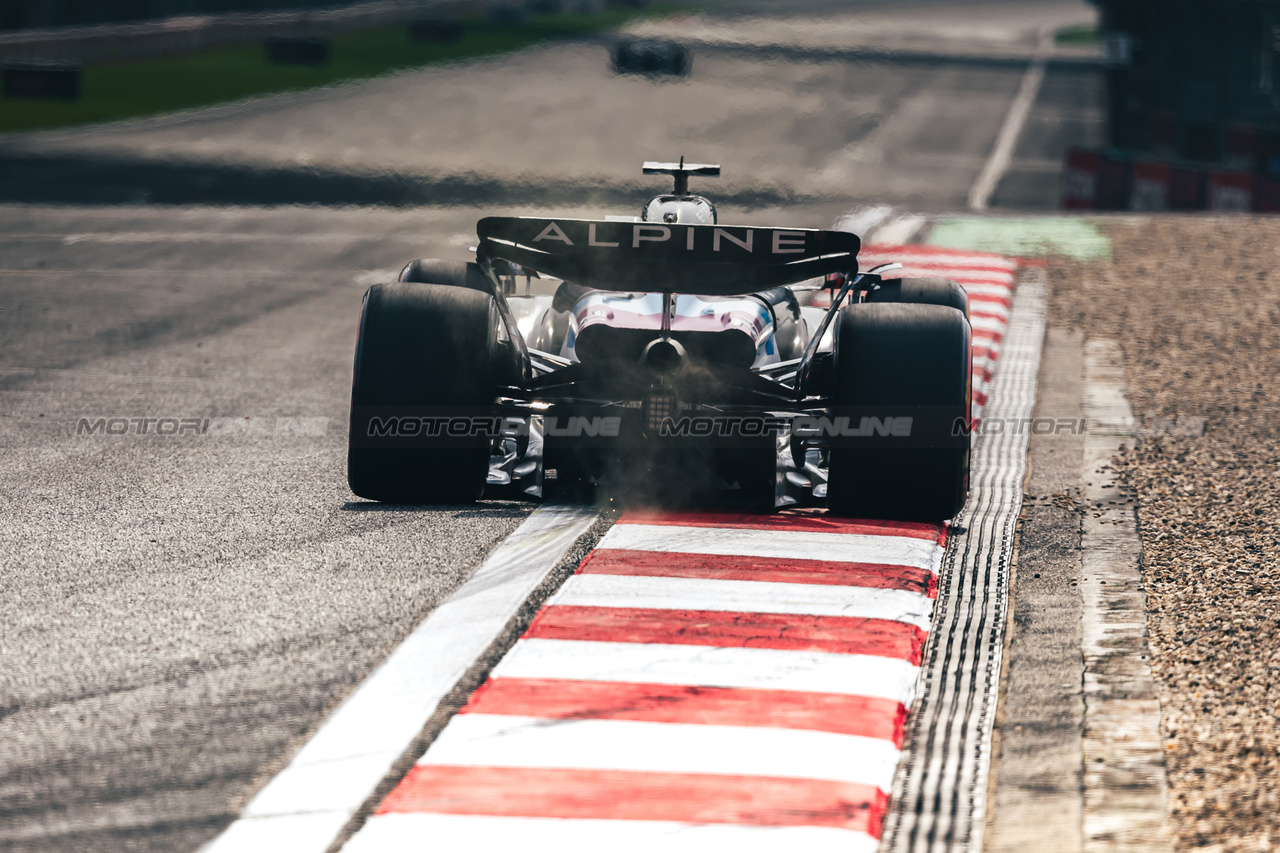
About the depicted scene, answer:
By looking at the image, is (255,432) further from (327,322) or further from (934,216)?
(934,216)

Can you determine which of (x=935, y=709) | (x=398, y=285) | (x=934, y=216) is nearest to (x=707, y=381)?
(x=398, y=285)

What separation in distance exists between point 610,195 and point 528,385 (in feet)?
51.1

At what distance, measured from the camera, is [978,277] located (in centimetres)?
1468

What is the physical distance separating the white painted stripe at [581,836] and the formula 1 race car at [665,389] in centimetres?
292

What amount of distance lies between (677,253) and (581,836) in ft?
11.2

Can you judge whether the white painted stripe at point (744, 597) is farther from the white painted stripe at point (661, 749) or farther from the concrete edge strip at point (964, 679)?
the white painted stripe at point (661, 749)

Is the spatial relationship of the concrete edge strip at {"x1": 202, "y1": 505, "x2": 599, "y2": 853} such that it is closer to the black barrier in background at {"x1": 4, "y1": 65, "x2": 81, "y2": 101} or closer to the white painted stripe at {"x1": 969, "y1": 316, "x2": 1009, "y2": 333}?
the white painted stripe at {"x1": 969, "y1": 316, "x2": 1009, "y2": 333}

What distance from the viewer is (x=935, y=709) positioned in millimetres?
4902

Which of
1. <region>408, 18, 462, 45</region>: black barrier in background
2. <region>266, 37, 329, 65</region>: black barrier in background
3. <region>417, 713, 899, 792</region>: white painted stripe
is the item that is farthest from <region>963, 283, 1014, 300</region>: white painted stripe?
<region>408, 18, 462, 45</region>: black barrier in background

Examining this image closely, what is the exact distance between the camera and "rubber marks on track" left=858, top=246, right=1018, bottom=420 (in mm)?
11523

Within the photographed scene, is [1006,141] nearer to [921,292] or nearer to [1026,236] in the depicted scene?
[1026,236]

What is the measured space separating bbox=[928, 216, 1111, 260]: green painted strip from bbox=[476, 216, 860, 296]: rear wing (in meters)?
10.1

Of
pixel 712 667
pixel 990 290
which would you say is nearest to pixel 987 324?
pixel 990 290

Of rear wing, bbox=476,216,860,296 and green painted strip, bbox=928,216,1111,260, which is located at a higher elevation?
rear wing, bbox=476,216,860,296
